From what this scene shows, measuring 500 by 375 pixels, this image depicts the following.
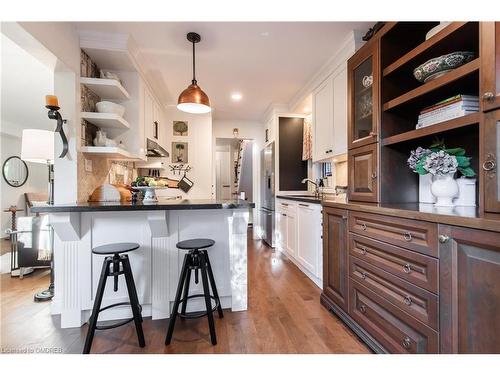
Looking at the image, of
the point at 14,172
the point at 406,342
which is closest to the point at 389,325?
the point at 406,342

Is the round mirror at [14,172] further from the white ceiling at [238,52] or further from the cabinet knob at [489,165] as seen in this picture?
the cabinet knob at [489,165]

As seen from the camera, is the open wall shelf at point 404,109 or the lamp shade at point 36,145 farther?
the lamp shade at point 36,145

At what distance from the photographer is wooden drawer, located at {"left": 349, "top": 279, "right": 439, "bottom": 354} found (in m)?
1.15

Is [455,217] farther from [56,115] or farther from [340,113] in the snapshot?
[56,115]

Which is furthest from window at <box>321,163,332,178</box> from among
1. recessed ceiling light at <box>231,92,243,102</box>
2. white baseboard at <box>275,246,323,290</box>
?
recessed ceiling light at <box>231,92,243,102</box>

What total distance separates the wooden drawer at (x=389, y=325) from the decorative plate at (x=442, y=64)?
137 centimetres

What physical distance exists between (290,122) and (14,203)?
6.59 meters

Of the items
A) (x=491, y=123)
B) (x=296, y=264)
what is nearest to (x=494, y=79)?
(x=491, y=123)

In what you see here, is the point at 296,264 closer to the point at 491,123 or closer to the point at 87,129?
the point at 491,123

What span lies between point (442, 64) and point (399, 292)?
1303 millimetres

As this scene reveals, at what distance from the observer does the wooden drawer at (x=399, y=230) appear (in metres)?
1.13

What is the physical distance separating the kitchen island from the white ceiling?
1.64 metres

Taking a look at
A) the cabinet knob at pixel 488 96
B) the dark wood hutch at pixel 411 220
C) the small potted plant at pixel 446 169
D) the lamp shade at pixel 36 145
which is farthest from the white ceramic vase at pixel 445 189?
the lamp shade at pixel 36 145
